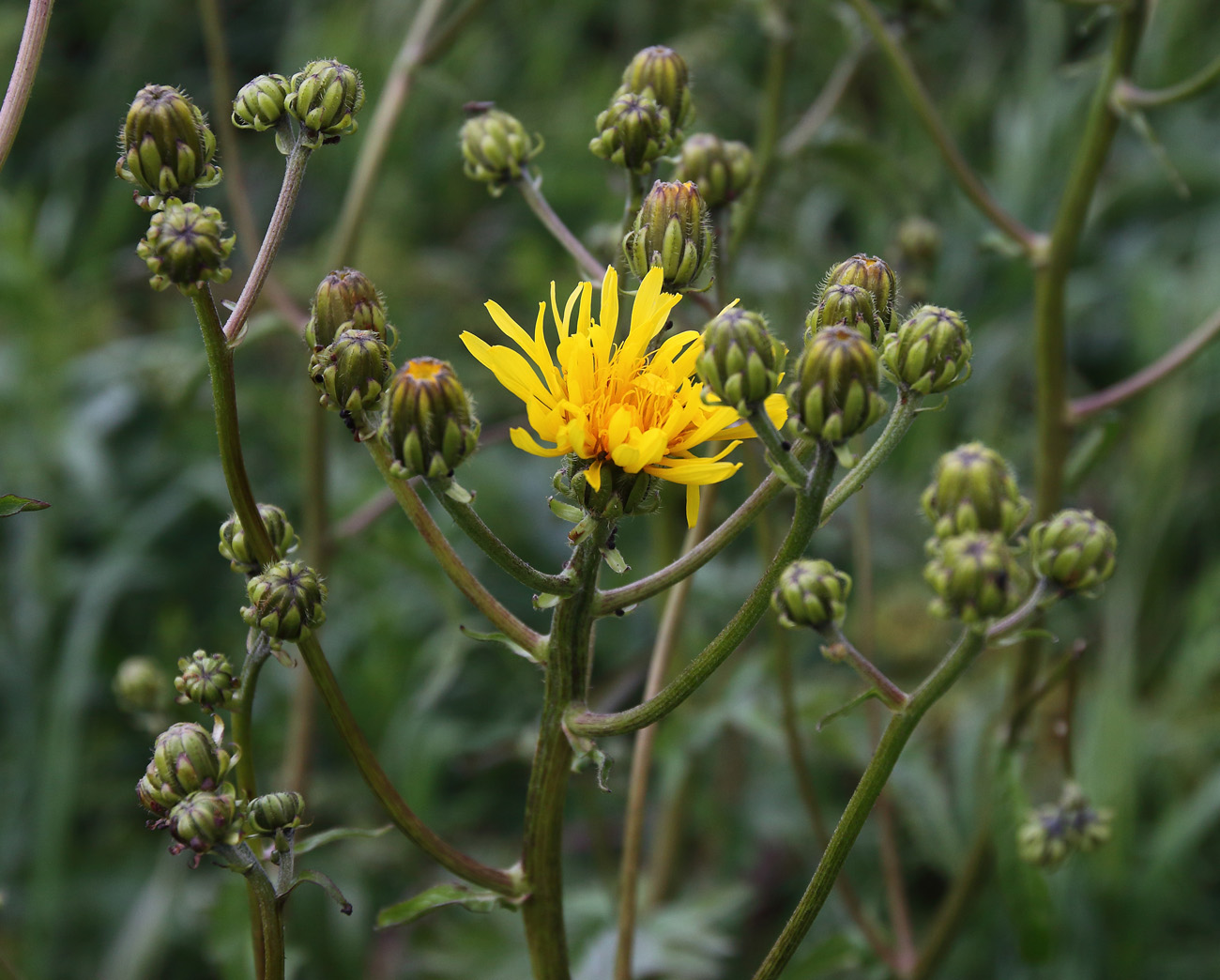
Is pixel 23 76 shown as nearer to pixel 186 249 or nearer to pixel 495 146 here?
pixel 186 249

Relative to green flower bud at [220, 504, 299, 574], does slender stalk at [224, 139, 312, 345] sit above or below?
above

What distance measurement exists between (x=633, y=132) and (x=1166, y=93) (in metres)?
1.20

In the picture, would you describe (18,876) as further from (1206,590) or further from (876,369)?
(1206,590)

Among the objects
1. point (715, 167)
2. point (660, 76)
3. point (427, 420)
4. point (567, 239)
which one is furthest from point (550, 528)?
point (427, 420)

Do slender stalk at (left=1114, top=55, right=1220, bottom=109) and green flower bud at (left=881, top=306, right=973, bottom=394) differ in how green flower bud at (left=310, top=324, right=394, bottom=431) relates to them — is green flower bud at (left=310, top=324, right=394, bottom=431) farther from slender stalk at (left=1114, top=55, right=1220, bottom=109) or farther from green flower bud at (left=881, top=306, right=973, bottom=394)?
slender stalk at (left=1114, top=55, right=1220, bottom=109)

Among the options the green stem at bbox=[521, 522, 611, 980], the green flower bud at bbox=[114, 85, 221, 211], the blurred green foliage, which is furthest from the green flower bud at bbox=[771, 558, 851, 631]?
the blurred green foliage

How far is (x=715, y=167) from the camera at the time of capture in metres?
2.14

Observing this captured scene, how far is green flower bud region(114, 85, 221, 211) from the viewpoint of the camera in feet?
4.47

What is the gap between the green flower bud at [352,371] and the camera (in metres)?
1.37

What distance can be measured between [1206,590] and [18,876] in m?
3.74

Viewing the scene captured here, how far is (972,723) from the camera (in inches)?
139

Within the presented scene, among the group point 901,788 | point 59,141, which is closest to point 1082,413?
point 901,788

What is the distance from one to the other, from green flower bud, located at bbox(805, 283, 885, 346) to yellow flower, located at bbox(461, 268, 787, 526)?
12 centimetres

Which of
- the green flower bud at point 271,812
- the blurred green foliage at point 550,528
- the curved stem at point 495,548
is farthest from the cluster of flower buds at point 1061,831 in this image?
the green flower bud at point 271,812
